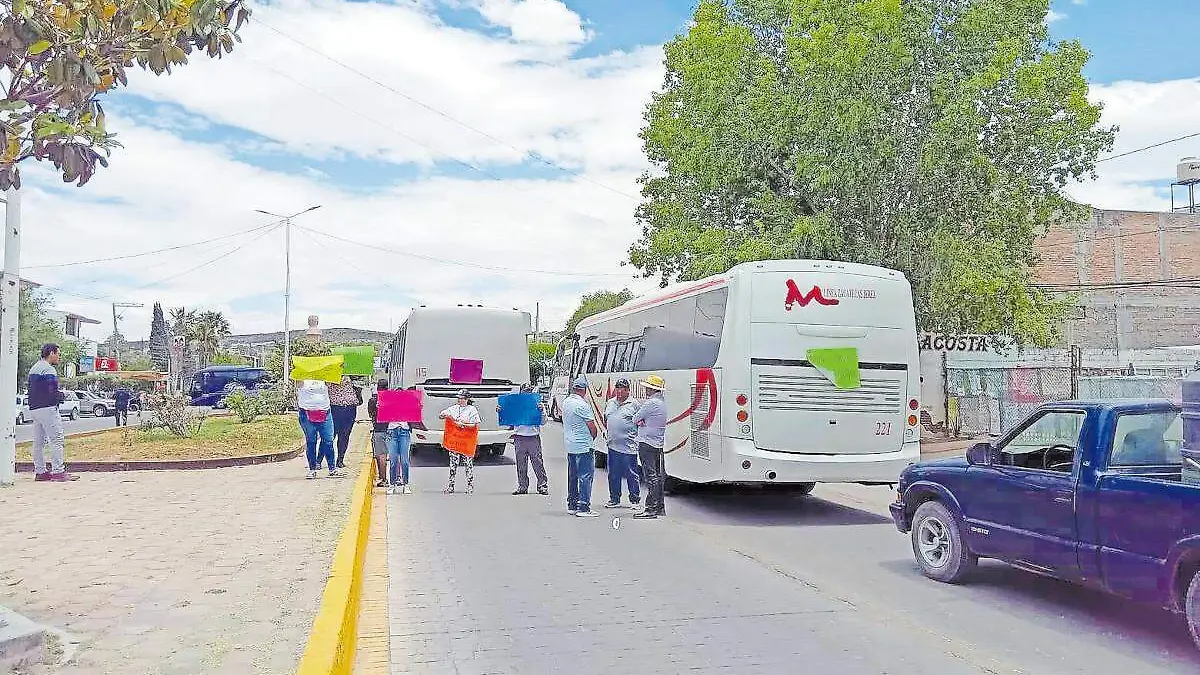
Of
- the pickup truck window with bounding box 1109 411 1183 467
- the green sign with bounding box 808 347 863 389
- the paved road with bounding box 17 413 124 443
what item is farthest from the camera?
the paved road with bounding box 17 413 124 443

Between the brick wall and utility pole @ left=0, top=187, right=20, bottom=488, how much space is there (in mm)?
40555

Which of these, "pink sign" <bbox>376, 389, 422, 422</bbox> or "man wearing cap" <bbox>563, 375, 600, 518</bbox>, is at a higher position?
"pink sign" <bbox>376, 389, 422, 422</bbox>

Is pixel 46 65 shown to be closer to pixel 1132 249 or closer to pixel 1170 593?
pixel 1170 593

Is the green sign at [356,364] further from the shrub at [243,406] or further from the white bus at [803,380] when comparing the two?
the shrub at [243,406]

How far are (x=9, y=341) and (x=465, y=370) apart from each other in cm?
844

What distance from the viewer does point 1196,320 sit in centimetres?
4450

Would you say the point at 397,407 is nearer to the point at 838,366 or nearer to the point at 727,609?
the point at 838,366

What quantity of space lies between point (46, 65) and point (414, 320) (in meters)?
16.1

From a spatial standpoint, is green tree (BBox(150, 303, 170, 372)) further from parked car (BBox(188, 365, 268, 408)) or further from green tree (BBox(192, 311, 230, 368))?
parked car (BBox(188, 365, 268, 408))

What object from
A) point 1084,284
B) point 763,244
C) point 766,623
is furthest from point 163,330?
point 766,623

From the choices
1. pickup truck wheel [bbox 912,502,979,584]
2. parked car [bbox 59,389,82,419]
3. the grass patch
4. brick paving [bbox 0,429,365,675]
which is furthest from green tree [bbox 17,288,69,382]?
pickup truck wheel [bbox 912,502,979,584]

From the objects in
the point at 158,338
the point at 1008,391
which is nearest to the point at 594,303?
the point at 158,338

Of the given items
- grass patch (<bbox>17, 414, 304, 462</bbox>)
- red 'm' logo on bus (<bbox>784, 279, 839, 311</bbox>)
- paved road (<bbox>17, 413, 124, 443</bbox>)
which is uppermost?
red 'm' logo on bus (<bbox>784, 279, 839, 311</bbox>)

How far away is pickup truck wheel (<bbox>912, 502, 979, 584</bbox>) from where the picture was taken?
845cm
